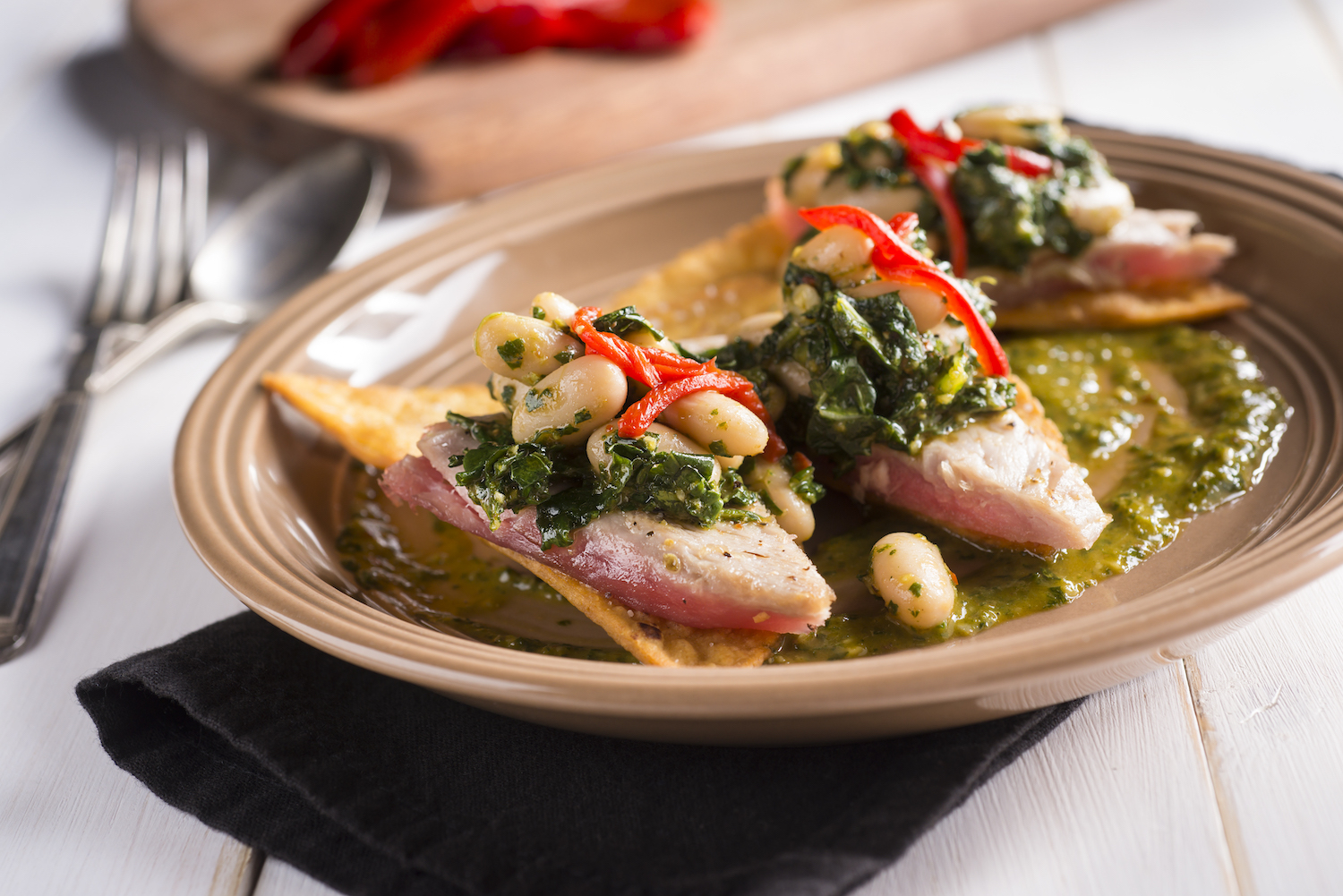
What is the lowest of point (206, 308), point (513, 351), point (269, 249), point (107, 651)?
point (107, 651)

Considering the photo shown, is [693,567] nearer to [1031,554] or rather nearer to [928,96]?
[1031,554]

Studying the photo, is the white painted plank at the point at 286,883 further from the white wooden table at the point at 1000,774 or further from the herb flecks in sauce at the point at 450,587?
the herb flecks in sauce at the point at 450,587

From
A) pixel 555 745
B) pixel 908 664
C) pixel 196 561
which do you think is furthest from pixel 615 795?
pixel 196 561

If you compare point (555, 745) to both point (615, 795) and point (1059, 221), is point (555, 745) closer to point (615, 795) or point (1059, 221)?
point (615, 795)

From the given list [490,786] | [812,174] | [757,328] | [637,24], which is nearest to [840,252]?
[757,328]

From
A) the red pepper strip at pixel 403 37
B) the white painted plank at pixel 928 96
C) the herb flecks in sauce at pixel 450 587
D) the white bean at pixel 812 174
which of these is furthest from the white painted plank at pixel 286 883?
the red pepper strip at pixel 403 37

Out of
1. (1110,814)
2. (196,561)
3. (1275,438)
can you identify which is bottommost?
(196,561)

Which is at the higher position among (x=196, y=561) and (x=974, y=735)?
(x=974, y=735)
